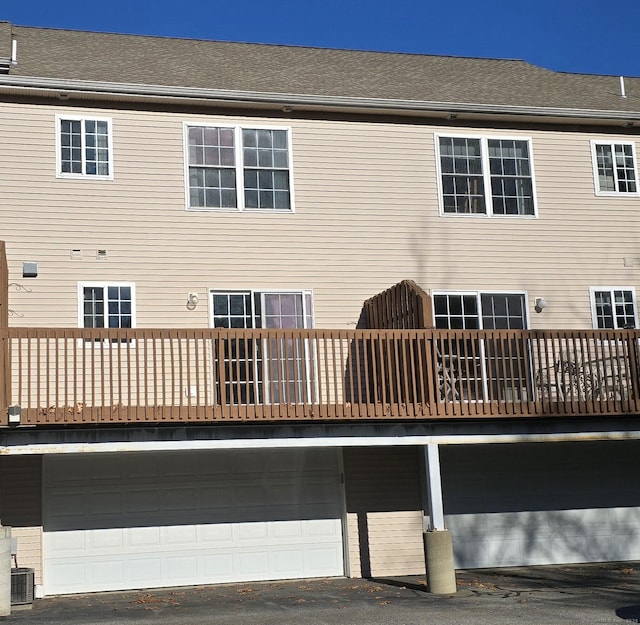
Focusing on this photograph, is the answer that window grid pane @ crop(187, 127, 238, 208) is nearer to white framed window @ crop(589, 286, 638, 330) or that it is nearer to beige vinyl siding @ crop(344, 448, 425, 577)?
beige vinyl siding @ crop(344, 448, 425, 577)

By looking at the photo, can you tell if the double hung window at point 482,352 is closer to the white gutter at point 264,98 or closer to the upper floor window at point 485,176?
the upper floor window at point 485,176

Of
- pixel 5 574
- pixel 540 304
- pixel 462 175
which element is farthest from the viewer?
pixel 462 175

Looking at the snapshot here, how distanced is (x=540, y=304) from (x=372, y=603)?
21.5 ft

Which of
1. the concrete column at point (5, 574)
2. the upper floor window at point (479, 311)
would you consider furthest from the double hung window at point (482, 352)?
the concrete column at point (5, 574)

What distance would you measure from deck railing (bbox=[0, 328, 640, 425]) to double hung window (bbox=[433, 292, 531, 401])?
0.17 ft

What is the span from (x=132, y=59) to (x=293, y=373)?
685 cm

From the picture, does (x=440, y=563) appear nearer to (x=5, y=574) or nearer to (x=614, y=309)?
(x=5, y=574)

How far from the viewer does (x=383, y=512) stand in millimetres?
16469

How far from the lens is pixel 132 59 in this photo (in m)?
17.8

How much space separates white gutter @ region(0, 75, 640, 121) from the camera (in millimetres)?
15664

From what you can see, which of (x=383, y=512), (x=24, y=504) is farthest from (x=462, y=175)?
(x=24, y=504)

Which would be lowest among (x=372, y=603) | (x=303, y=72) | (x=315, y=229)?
(x=372, y=603)

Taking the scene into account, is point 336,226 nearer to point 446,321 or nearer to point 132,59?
point 446,321

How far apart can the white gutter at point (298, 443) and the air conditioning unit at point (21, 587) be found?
185cm
